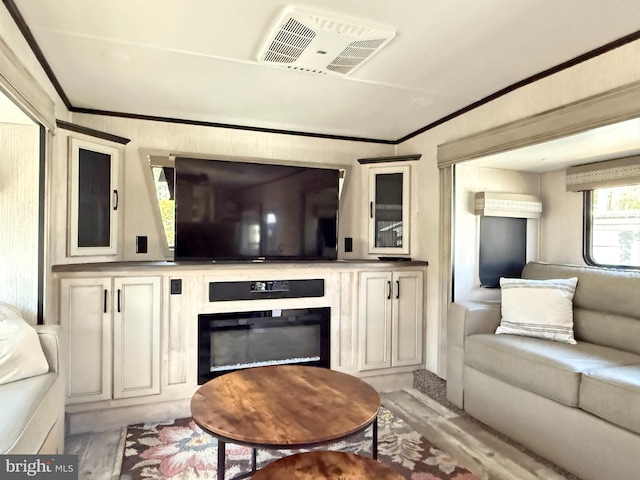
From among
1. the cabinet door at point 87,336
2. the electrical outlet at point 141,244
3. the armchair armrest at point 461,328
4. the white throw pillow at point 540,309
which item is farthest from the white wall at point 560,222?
the cabinet door at point 87,336

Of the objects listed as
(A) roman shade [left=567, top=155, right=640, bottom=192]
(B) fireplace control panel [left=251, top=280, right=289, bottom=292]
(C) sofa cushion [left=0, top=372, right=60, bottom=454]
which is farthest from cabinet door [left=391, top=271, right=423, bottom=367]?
(C) sofa cushion [left=0, top=372, right=60, bottom=454]

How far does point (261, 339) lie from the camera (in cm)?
302

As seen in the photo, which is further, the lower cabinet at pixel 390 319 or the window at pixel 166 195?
the lower cabinet at pixel 390 319

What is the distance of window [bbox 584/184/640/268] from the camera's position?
292cm

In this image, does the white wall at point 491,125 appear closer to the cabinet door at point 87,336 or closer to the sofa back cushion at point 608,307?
the sofa back cushion at point 608,307

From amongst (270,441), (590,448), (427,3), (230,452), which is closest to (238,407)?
(270,441)

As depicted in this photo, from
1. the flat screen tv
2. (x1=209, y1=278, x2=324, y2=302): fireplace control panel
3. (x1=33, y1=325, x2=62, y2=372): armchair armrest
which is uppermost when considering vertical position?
the flat screen tv

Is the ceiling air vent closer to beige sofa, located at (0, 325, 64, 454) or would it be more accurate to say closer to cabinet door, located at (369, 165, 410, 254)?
cabinet door, located at (369, 165, 410, 254)

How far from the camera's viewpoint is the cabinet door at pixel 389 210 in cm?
354

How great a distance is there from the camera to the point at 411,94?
2666 mm

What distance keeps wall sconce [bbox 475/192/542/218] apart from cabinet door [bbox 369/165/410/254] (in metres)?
0.64

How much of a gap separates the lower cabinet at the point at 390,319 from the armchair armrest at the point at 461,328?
46 cm

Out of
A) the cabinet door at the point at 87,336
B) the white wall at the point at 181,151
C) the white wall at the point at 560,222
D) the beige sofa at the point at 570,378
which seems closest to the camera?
the beige sofa at the point at 570,378

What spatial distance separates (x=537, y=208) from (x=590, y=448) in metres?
2.09
